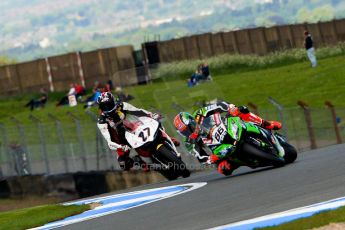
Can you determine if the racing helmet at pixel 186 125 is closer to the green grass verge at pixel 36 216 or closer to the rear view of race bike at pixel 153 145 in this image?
the rear view of race bike at pixel 153 145

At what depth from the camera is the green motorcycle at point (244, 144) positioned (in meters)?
17.4

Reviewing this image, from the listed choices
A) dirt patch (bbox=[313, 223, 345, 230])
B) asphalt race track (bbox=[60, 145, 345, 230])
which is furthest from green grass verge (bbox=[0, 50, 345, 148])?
dirt patch (bbox=[313, 223, 345, 230])

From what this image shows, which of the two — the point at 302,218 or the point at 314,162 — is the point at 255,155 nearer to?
the point at 314,162

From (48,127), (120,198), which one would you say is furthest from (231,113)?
(48,127)

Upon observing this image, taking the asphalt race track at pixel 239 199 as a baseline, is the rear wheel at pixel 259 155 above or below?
above

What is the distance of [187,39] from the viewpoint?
182ft

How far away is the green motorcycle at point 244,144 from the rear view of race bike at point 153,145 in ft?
4.50

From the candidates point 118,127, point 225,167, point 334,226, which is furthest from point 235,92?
point 334,226

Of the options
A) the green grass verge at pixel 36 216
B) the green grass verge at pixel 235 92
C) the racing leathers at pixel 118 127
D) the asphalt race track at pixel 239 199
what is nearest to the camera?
the asphalt race track at pixel 239 199

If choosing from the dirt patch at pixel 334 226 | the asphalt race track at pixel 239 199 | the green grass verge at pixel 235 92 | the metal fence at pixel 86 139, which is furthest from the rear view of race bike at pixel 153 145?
the dirt patch at pixel 334 226

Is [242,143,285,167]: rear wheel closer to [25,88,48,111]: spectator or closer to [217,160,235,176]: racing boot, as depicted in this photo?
[217,160,235,176]: racing boot

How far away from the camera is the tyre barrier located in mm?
24500

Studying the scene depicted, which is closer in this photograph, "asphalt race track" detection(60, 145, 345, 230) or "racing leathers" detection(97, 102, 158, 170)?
"asphalt race track" detection(60, 145, 345, 230)

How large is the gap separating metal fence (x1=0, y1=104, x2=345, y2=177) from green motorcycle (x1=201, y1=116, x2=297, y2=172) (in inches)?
233
